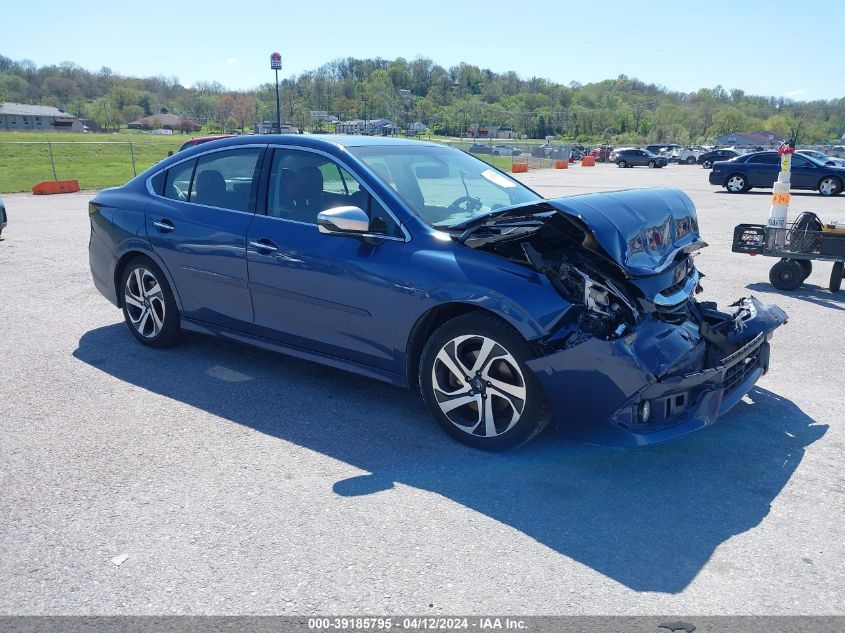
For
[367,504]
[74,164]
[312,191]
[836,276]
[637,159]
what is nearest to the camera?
[367,504]

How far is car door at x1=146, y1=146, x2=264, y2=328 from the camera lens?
501cm

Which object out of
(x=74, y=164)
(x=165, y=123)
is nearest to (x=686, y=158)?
(x=74, y=164)

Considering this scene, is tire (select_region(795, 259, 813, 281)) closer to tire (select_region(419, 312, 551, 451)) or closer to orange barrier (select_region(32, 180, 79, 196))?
tire (select_region(419, 312, 551, 451))

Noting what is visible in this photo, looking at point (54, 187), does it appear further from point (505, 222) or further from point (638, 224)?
point (638, 224)

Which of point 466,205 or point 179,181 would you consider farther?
point 179,181

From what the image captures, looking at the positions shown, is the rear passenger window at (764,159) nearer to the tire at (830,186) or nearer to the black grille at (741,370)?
the tire at (830,186)

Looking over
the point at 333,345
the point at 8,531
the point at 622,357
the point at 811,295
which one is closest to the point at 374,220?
the point at 333,345

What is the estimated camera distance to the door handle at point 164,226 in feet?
17.8

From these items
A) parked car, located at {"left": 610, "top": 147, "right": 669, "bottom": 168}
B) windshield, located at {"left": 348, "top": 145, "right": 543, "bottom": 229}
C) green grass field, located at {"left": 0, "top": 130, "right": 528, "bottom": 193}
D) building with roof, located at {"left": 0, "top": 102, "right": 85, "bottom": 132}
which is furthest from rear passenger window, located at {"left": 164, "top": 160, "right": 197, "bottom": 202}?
building with roof, located at {"left": 0, "top": 102, "right": 85, "bottom": 132}

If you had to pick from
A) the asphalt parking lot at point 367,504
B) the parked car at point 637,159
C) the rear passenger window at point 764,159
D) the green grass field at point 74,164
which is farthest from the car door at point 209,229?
the parked car at point 637,159

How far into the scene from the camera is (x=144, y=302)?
5.82m

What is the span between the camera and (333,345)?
4570 millimetres

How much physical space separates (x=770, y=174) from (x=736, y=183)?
1.14 meters

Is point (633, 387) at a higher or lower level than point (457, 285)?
lower
